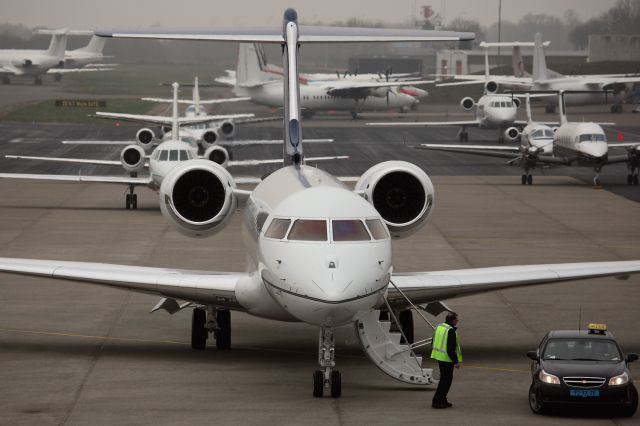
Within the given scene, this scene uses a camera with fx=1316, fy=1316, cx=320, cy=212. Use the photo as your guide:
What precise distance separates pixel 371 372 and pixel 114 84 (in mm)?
120951

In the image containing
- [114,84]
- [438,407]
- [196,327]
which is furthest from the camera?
[114,84]

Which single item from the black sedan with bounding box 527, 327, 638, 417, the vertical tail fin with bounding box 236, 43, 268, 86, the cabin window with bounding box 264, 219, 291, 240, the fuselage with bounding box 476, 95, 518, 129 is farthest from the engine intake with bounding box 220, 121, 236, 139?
the black sedan with bounding box 527, 327, 638, 417

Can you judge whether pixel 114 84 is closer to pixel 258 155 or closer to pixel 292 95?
pixel 258 155

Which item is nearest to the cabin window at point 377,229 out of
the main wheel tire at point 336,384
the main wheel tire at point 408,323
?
the main wheel tire at point 336,384

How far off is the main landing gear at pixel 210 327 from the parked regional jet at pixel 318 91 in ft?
253

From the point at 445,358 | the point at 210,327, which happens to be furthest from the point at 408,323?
the point at 445,358

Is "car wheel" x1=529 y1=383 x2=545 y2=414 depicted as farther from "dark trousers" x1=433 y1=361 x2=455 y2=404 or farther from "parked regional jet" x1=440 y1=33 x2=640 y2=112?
"parked regional jet" x1=440 y1=33 x2=640 y2=112

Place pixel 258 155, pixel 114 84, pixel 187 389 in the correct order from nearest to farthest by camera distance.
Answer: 1. pixel 187 389
2. pixel 258 155
3. pixel 114 84

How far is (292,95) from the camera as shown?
2134 centimetres

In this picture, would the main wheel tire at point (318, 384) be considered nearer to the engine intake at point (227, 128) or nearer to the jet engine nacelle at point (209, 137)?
the jet engine nacelle at point (209, 137)

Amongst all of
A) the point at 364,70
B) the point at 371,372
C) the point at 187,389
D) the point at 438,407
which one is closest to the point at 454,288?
the point at 371,372

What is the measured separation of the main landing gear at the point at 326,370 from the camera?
54.3 ft

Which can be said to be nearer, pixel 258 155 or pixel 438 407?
pixel 438 407

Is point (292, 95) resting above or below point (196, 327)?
above
